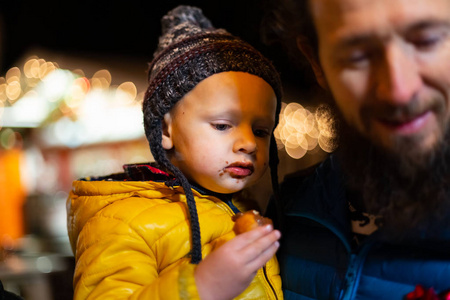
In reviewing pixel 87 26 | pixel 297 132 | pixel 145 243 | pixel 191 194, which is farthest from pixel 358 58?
pixel 297 132

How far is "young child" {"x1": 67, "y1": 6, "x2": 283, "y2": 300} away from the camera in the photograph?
42.9 inches

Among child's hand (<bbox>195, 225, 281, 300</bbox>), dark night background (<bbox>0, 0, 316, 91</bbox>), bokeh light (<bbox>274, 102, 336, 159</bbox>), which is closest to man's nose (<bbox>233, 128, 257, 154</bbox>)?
child's hand (<bbox>195, 225, 281, 300</bbox>)

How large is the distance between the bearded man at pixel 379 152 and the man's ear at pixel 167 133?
503 millimetres

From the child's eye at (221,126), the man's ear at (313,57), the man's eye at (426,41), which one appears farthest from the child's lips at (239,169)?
the man's eye at (426,41)

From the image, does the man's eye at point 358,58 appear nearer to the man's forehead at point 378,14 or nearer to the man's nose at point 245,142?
the man's forehead at point 378,14

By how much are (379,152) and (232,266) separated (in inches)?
17.5

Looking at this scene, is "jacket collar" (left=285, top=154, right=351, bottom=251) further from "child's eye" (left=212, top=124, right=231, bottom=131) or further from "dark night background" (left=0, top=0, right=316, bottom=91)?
"dark night background" (left=0, top=0, right=316, bottom=91)

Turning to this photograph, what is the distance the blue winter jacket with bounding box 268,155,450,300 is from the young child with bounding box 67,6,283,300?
0.11m

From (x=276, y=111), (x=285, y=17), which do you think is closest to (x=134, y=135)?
(x=276, y=111)

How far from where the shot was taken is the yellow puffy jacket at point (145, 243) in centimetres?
115

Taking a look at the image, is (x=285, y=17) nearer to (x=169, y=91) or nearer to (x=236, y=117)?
(x=236, y=117)

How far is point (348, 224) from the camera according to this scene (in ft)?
3.99

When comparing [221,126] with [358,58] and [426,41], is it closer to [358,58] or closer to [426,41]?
[358,58]

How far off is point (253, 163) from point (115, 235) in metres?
0.49
